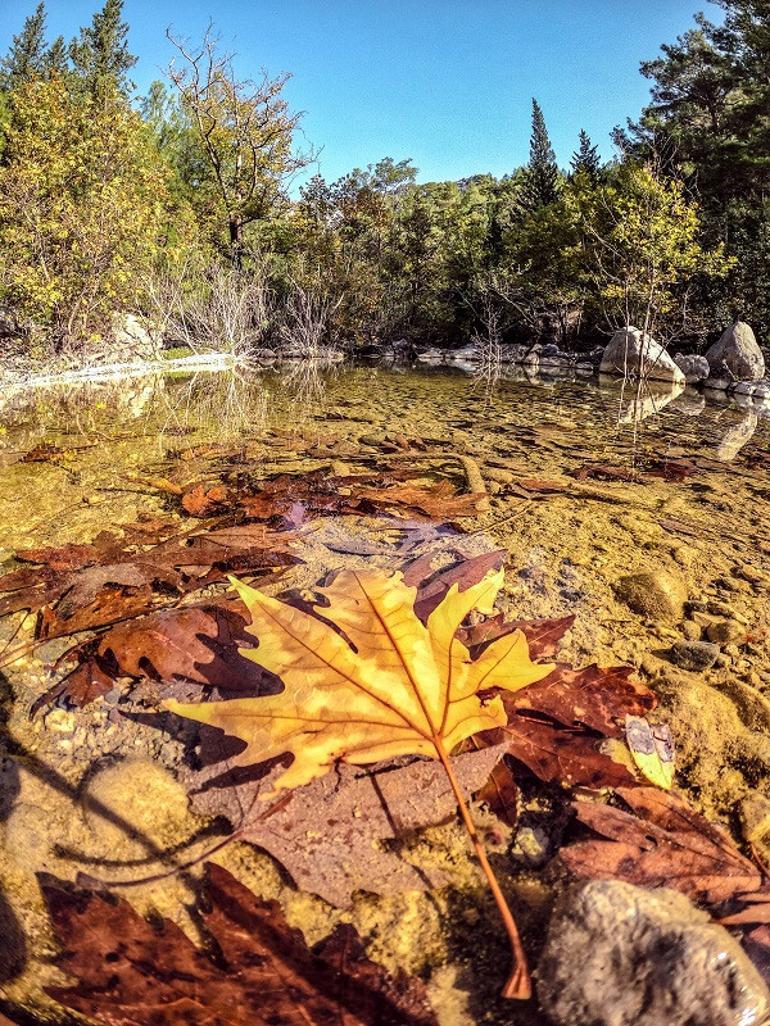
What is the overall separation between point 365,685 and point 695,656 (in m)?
0.91

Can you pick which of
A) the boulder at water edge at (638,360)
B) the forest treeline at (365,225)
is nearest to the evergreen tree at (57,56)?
the forest treeline at (365,225)

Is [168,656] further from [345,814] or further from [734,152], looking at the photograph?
[734,152]

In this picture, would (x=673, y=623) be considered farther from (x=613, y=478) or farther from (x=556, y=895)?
(x=613, y=478)

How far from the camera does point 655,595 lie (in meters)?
1.65

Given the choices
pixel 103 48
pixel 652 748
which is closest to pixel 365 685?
pixel 652 748

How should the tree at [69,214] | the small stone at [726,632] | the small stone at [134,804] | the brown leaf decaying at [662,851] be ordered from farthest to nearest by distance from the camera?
1. the tree at [69,214]
2. the small stone at [726,632]
3. the small stone at [134,804]
4. the brown leaf decaying at [662,851]

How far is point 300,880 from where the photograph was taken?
796 millimetres

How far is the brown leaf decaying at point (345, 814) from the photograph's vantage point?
81 cm

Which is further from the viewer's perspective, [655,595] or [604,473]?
[604,473]

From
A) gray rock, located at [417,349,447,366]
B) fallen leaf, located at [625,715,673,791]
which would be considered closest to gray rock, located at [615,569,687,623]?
fallen leaf, located at [625,715,673,791]

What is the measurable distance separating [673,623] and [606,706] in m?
0.60

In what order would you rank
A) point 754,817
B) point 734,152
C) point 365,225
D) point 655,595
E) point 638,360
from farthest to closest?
point 365,225 < point 734,152 < point 638,360 < point 655,595 < point 754,817

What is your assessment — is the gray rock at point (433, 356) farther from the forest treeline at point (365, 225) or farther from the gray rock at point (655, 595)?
the gray rock at point (655, 595)

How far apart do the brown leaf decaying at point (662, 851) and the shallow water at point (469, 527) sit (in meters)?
0.09
